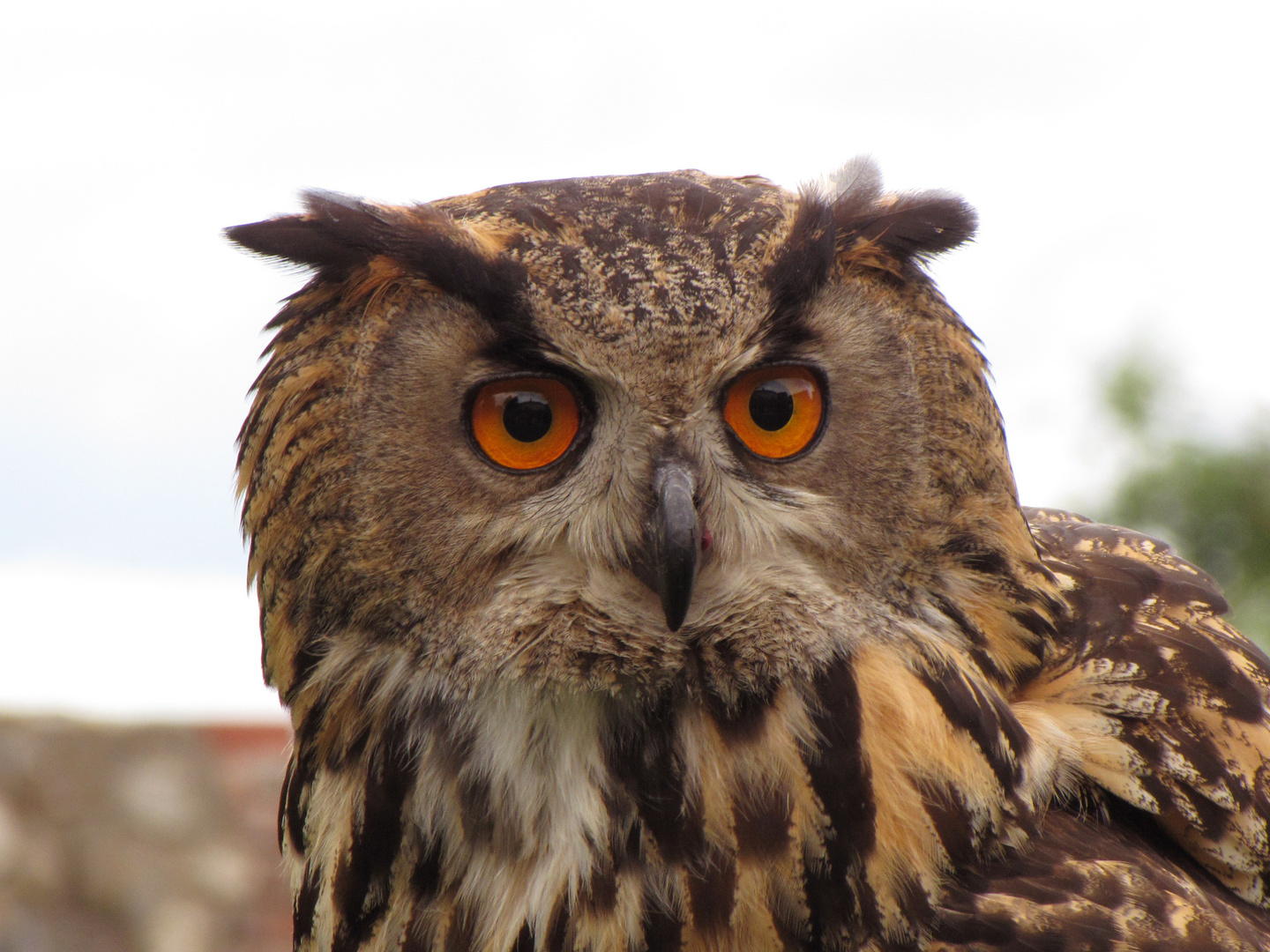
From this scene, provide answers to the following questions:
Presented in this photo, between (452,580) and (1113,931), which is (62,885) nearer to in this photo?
(452,580)

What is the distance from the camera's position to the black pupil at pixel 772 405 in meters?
1.52

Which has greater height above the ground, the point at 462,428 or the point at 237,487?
the point at 462,428

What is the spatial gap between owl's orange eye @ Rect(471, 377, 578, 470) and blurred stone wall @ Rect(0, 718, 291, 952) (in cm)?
340

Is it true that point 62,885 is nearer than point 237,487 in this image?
No

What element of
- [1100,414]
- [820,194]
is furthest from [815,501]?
[1100,414]

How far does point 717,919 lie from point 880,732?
12.0 inches

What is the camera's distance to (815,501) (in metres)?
1.52

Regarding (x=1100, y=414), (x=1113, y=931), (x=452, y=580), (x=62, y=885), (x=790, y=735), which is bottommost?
(x=62, y=885)

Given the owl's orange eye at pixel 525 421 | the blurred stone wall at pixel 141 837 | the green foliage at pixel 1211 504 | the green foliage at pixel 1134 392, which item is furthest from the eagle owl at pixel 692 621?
the green foliage at pixel 1134 392

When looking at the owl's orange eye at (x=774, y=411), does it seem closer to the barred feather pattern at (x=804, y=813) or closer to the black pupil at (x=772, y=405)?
the black pupil at (x=772, y=405)

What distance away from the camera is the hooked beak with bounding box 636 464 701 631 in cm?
141

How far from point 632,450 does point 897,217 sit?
0.51 meters

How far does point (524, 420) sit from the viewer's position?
1.53 meters

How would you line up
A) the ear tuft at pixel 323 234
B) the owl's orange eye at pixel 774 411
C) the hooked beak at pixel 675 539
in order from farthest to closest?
the ear tuft at pixel 323 234, the owl's orange eye at pixel 774 411, the hooked beak at pixel 675 539
